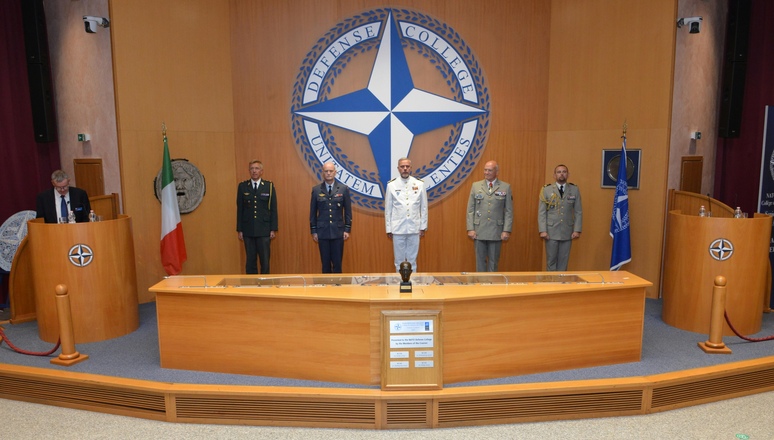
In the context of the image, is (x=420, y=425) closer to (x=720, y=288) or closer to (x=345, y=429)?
(x=345, y=429)

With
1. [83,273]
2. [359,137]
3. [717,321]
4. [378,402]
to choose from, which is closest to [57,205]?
[83,273]

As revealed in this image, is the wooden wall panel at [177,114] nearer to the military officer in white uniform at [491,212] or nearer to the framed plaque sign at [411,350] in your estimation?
the military officer in white uniform at [491,212]

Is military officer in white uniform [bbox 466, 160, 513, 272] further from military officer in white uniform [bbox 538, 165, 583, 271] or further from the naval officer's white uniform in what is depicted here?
the naval officer's white uniform

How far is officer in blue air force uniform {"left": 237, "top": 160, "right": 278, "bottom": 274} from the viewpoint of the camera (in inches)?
217

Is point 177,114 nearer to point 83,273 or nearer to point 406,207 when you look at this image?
point 83,273

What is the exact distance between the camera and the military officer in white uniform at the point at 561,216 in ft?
18.2

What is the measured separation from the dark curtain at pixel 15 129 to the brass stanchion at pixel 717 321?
6429 millimetres

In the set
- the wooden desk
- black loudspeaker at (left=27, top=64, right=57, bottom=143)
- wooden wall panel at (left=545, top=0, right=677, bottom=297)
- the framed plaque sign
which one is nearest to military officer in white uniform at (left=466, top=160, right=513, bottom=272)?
wooden wall panel at (left=545, top=0, right=677, bottom=297)

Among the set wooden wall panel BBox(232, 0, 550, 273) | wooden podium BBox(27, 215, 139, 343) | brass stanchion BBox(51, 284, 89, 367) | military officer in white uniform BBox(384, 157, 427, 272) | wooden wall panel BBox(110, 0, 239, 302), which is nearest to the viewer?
brass stanchion BBox(51, 284, 89, 367)

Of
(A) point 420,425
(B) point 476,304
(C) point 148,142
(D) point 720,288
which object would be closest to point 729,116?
(D) point 720,288

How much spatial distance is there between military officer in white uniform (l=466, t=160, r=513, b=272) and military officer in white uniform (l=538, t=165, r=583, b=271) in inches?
14.5

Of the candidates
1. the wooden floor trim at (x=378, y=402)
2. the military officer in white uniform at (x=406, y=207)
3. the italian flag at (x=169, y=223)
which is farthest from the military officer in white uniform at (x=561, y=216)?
the italian flag at (x=169, y=223)

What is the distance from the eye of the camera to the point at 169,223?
5.43 metres

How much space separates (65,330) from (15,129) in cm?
279
